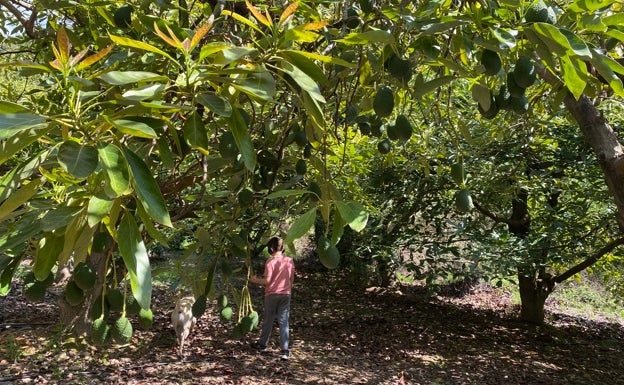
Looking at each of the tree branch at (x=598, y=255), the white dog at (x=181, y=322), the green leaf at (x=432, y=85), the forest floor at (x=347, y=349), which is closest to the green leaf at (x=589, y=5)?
the green leaf at (x=432, y=85)

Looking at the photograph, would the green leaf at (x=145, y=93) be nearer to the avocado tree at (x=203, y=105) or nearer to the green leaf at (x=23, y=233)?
the avocado tree at (x=203, y=105)

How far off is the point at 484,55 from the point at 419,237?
5.16 m

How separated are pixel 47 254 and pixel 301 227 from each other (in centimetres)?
51

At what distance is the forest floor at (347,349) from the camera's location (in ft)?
14.9

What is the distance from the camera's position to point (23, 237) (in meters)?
0.98

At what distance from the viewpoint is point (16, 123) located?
2.36 feet

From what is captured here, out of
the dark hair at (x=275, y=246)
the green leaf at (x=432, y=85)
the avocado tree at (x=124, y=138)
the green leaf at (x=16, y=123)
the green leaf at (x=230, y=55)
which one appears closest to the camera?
the green leaf at (x=16, y=123)

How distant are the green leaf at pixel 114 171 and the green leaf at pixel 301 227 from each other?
1.06 ft

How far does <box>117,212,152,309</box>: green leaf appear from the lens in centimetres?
83

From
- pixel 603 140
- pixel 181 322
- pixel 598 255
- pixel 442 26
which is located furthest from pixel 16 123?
pixel 598 255

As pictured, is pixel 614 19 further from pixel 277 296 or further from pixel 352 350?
pixel 352 350

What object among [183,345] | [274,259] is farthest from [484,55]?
[183,345]

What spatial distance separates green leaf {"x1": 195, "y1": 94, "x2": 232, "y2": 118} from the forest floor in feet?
12.6

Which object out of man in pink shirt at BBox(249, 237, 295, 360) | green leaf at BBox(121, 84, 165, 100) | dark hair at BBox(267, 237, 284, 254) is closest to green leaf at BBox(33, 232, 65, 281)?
green leaf at BBox(121, 84, 165, 100)
